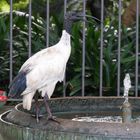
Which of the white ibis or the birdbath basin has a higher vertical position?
the white ibis

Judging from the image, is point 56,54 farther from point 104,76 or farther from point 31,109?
point 104,76

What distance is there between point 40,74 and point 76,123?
31.1 inches

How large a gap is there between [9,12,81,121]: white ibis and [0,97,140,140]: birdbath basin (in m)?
0.17

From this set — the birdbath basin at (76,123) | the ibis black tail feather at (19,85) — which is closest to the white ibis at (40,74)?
the ibis black tail feather at (19,85)

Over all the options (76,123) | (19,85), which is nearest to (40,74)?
(19,85)

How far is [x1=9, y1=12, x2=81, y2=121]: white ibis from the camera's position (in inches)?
171

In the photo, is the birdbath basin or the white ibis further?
the white ibis

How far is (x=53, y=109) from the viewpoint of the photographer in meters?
4.73

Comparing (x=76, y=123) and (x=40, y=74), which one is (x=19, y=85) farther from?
(x=76, y=123)

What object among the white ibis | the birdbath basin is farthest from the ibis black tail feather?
the birdbath basin

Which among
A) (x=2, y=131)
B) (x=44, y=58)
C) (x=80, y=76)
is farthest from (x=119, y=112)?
(x=80, y=76)

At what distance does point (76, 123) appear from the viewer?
365 centimetres

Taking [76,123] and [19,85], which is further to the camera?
[19,85]

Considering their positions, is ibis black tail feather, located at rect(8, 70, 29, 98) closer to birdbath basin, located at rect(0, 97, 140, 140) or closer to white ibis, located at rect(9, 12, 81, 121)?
white ibis, located at rect(9, 12, 81, 121)
